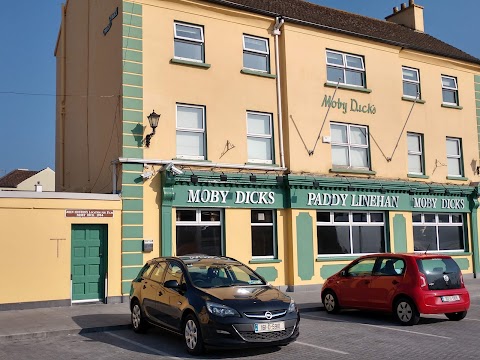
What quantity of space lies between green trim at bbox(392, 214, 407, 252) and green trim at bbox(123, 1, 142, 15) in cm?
1170

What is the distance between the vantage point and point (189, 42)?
17609mm

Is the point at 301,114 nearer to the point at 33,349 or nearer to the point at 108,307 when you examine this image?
the point at 108,307

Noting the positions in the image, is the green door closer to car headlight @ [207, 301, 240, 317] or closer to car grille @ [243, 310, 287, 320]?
car headlight @ [207, 301, 240, 317]

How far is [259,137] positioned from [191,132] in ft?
8.27

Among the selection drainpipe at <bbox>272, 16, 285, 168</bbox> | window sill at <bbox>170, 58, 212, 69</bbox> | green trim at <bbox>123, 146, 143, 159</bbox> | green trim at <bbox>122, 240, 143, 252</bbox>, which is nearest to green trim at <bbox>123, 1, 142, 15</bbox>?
window sill at <bbox>170, 58, 212, 69</bbox>

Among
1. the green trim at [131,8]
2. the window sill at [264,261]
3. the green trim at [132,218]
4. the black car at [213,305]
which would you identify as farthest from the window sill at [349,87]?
the black car at [213,305]

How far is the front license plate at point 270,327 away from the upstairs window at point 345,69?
1309 centimetres

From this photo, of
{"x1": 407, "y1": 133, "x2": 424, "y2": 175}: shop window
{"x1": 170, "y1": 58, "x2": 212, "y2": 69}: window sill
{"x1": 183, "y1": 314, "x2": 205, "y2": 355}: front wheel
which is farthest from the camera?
{"x1": 407, "y1": 133, "x2": 424, "y2": 175}: shop window

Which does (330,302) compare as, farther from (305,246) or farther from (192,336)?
(192,336)

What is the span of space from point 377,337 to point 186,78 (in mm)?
10117

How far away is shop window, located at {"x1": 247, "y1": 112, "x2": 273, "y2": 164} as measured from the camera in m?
18.4

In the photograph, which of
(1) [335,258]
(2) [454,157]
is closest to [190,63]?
(1) [335,258]

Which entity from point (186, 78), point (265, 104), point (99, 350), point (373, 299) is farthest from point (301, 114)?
point (99, 350)

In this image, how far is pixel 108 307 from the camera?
1441 centimetres
